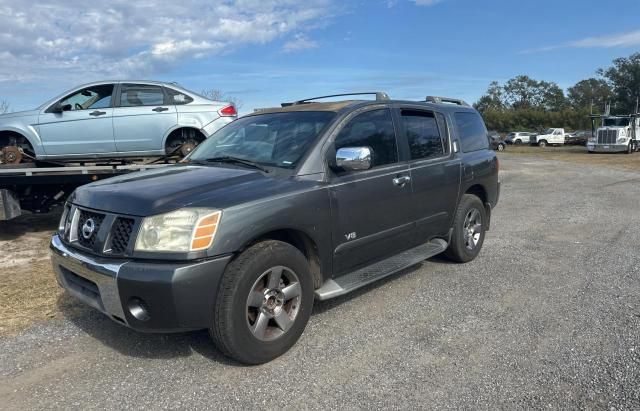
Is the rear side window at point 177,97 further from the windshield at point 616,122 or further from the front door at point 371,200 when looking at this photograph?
the windshield at point 616,122

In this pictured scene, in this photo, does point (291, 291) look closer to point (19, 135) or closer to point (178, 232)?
point (178, 232)

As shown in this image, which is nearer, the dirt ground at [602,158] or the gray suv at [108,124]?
the gray suv at [108,124]

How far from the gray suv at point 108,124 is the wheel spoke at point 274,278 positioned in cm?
497

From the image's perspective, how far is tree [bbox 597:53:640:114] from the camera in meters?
80.2

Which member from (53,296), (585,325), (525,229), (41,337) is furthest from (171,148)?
(585,325)

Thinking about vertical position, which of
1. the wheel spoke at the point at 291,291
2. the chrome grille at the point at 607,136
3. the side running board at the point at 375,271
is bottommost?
the chrome grille at the point at 607,136

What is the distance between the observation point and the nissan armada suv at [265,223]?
3.04m

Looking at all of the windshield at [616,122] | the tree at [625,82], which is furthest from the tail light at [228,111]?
the tree at [625,82]

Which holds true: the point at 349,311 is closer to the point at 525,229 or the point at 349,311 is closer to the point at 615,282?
the point at 615,282

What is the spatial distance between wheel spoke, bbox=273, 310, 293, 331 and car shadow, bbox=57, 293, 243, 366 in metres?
0.38

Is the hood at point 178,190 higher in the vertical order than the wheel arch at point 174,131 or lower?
lower

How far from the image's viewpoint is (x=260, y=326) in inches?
131

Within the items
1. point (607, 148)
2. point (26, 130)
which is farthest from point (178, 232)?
point (607, 148)

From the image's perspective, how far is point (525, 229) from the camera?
25.3 ft
